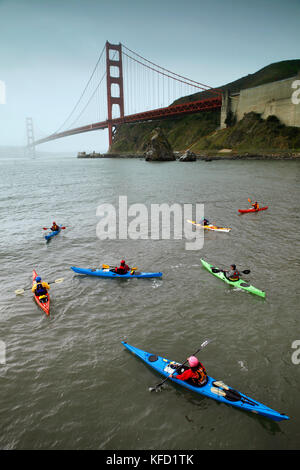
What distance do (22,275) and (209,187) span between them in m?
31.9

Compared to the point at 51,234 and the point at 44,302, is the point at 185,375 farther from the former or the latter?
the point at 51,234

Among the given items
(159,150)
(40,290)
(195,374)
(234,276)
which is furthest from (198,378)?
(159,150)

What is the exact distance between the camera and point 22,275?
1477 cm

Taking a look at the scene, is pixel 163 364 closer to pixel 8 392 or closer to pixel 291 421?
pixel 291 421

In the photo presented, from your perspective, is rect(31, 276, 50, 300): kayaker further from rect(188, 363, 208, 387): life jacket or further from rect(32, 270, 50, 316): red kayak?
rect(188, 363, 208, 387): life jacket

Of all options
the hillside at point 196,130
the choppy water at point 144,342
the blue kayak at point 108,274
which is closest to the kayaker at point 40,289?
the choppy water at point 144,342

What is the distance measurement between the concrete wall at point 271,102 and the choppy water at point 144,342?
76090mm

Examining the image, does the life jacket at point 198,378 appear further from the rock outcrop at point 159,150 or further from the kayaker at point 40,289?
the rock outcrop at point 159,150

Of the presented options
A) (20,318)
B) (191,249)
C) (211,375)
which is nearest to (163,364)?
(211,375)

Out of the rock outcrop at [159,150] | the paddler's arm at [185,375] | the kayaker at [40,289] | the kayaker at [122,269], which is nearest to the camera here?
the paddler's arm at [185,375]

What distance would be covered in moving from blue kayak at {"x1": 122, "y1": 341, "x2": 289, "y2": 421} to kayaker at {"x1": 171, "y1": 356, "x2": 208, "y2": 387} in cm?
11

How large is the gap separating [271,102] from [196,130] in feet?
121

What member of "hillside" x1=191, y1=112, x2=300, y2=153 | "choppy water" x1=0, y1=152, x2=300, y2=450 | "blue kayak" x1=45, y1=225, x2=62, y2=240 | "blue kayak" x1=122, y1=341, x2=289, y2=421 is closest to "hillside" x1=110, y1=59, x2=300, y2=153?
"hillside" x1=191, y1=112, x2=300, y2=153

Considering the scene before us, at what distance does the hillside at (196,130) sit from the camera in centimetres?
9496
